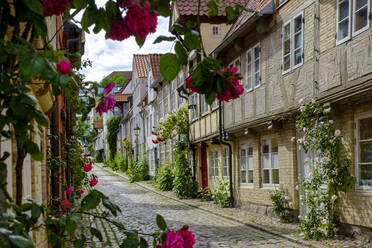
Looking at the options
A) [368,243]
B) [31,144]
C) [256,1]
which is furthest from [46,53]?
[256,1]

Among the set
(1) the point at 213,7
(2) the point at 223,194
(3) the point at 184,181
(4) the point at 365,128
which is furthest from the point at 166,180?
(1) the point at 213,7

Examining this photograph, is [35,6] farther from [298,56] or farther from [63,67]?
[298,56]

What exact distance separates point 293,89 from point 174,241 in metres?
9.51

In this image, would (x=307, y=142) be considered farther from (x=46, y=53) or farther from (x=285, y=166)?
(x=46, y=53)

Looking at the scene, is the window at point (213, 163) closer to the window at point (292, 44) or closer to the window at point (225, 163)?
the window at point (225, 163)

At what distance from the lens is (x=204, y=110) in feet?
60.9

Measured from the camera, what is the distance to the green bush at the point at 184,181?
19453 mm

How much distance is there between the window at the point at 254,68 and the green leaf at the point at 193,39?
1141cm

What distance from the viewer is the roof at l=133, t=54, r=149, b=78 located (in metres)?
37.1

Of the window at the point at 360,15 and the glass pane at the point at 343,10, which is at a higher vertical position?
the glass pane at the point at 343,10

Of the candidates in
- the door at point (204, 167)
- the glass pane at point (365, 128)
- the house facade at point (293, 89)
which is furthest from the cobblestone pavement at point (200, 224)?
the glass pane at point (365, 128)

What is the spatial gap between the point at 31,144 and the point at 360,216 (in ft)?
25.7

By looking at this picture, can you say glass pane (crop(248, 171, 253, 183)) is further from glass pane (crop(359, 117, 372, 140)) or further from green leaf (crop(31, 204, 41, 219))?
green leaf (crop(31, 204, 41, 219))

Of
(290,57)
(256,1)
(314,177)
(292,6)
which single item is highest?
(256,1)
